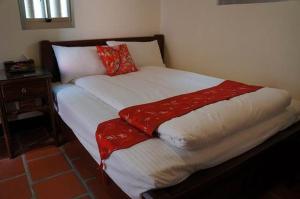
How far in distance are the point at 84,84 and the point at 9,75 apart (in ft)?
2.08

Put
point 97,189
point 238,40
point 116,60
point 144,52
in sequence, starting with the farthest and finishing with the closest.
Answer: point 144,52, point 116,60, point 238,40, point 97,189

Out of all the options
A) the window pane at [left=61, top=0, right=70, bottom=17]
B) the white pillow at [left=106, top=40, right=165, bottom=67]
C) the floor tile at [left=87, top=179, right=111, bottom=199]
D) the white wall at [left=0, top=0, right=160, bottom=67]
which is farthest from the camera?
the white pillow at [left=106, top=40, right=165, bottom=67]

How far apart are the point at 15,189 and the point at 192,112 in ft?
4.61

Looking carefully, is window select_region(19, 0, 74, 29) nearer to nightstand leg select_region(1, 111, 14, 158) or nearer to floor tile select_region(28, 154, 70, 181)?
nightstand leg select_region(1, 111, 14, 158)

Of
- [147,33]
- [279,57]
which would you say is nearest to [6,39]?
[147,33]

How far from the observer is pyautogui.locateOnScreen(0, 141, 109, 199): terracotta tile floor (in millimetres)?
1757

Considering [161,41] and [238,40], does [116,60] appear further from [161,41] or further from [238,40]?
[238,40]

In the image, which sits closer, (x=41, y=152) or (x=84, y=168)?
(x=84, y=168)

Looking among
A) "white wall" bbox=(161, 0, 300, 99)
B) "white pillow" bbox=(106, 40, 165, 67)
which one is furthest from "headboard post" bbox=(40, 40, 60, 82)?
"white wall" bbox=(161, 0, 300, 99)

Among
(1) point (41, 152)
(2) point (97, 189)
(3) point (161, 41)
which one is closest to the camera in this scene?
(2) point (97, 189)

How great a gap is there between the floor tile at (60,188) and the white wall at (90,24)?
1.33 m

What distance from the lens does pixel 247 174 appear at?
4.60ft

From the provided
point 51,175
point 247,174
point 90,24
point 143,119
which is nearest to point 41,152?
point 51,175

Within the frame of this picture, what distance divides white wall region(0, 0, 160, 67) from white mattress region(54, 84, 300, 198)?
128 cm
